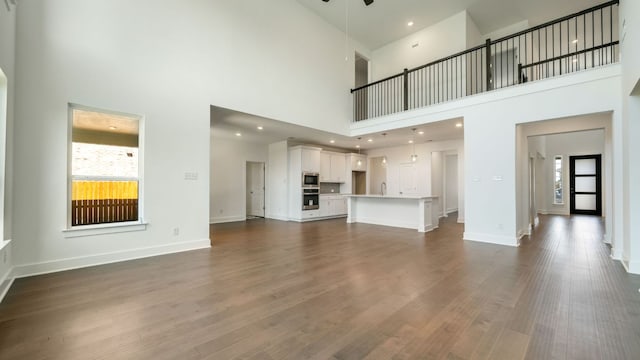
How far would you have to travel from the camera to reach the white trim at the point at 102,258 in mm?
3379

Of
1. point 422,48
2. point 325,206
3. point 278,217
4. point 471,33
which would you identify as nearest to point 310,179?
point 325,206

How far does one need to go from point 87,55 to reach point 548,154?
14768 mm

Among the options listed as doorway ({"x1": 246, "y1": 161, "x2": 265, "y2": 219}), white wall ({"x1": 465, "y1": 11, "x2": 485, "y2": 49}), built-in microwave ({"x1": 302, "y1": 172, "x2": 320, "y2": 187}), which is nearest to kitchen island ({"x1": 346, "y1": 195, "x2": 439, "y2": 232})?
built-in microwave ({"x1": 302, "y1": 172, "x2": 320, "y2": 187})

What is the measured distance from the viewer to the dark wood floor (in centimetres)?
184

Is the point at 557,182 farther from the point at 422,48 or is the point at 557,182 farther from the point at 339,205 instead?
the point at 339,205

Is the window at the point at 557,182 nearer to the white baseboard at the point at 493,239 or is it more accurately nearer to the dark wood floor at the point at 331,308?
the white baseboard at the point at 493,239

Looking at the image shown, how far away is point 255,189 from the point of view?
10.0 m

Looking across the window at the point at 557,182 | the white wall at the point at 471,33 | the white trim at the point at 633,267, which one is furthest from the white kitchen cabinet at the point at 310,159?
the window at the point at 557,182

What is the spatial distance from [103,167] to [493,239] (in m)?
7.13

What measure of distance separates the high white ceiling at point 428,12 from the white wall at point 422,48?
218 mm

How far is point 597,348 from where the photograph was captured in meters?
1.84

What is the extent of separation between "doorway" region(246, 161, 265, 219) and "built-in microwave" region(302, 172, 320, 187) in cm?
199

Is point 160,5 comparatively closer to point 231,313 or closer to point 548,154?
point 231,313

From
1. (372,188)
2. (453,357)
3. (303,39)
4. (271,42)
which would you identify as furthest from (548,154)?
(453,357)
